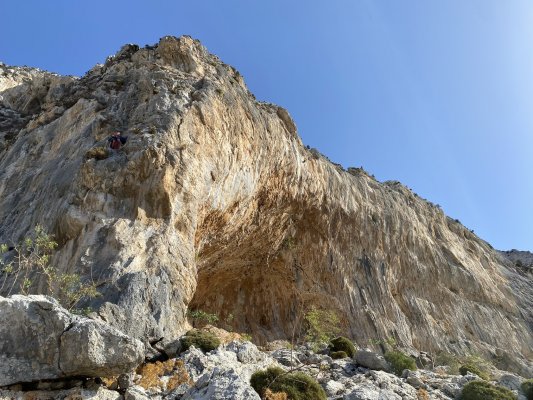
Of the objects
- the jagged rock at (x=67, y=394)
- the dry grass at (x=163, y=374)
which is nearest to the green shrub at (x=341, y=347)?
the dry grass at (x=163, y=374)

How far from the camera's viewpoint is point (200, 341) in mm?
15680

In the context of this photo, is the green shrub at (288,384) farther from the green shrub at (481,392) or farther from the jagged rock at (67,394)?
the green shrub at (481,392)

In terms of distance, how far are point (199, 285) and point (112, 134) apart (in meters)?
15.0

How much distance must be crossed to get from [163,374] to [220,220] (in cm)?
1553

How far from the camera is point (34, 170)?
26.6m

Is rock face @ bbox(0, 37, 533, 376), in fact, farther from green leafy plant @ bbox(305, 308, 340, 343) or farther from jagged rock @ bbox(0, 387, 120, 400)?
green leafy plant @ bbox(305, 308, 340, 343)

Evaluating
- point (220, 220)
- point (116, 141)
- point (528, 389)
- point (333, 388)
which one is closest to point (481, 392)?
point (528, 389)

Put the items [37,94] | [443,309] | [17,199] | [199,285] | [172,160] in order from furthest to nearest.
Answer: [37,94], [443,309], [199,285], [17,199], [172,160]

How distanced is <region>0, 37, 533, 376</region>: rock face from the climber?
0.71m

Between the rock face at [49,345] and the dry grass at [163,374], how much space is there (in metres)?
2.35

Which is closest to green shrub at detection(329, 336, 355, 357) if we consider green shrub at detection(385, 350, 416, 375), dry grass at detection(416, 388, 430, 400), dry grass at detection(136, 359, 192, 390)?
green shrub at detection(385, 350, 416, 375)

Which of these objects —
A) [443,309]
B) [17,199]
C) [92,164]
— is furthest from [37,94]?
[443,309]

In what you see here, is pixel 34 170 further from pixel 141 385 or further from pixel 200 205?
pixel 141 385

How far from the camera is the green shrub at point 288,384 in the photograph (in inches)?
488
